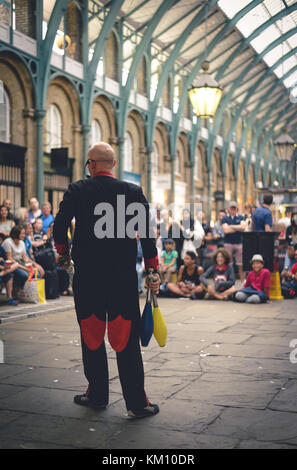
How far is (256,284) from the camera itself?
1152cm

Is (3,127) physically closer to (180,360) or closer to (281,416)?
(180,360)

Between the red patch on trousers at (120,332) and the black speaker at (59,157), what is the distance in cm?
1289

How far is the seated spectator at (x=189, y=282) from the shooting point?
1215 centimetres

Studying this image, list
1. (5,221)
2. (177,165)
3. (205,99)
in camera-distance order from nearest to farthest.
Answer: (5,221), (205,99), (177,165)

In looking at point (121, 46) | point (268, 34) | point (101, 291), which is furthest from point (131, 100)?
point (101, 291)

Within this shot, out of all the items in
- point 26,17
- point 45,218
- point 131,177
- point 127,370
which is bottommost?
point 127,370

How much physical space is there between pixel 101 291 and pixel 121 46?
1901cm

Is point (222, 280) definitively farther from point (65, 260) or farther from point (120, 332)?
point (120, 332)

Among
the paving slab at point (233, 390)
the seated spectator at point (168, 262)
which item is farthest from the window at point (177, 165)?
the paving slab at point (233, 390)

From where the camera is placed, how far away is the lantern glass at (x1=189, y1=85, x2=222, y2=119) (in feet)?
40.0

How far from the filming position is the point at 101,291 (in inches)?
166

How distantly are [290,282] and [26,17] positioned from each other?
10.1 metres

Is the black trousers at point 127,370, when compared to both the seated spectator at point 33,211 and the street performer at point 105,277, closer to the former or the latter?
the street performer at point 105,277

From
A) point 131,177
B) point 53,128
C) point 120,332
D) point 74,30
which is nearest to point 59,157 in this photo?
point 53,128
